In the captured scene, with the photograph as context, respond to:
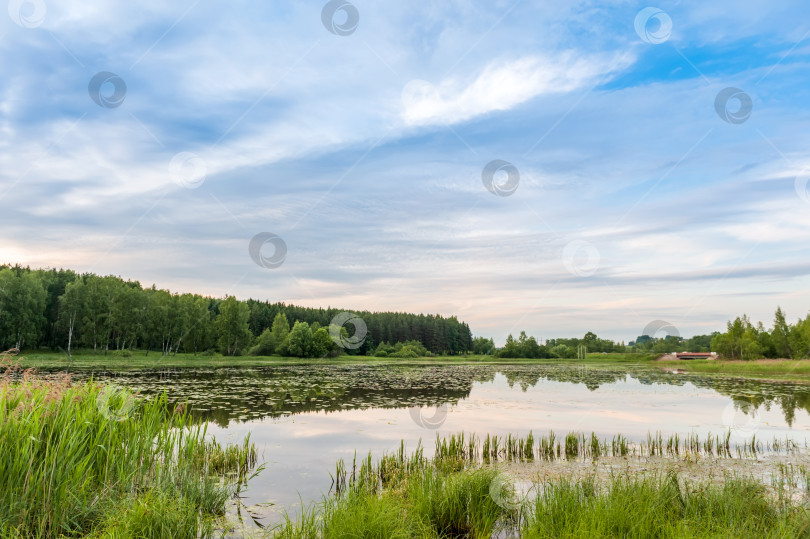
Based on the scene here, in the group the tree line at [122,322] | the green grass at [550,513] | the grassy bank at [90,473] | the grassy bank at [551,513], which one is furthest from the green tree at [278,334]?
the green grass at [550,513]

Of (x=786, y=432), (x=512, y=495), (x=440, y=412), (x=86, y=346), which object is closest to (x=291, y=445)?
(x=512, y=495)

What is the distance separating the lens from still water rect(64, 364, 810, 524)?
11859 mm

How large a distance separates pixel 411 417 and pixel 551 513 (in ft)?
43.7

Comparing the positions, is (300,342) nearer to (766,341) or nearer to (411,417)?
(411,417)

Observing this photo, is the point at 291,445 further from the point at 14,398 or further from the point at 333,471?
the point at 14,398

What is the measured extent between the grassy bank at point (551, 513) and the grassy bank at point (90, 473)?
166cm

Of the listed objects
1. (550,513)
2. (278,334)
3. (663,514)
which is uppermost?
(278,334)

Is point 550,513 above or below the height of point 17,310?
below

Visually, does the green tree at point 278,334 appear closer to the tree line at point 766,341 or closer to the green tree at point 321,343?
the green tree at point 321,343

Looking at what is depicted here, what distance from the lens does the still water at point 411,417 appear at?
11.9 meters

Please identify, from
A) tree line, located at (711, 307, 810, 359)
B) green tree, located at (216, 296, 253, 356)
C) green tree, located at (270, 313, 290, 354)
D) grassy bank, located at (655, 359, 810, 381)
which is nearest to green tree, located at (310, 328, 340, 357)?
Answer: green tree, located at (270, 313, 290, 354)

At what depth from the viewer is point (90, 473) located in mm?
7039

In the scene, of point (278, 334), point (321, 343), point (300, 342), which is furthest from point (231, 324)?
point (321, 343)

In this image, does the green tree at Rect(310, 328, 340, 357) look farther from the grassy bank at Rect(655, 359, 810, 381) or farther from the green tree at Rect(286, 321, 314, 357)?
the grassy bank at Rect(655, 359, 810, 381)
